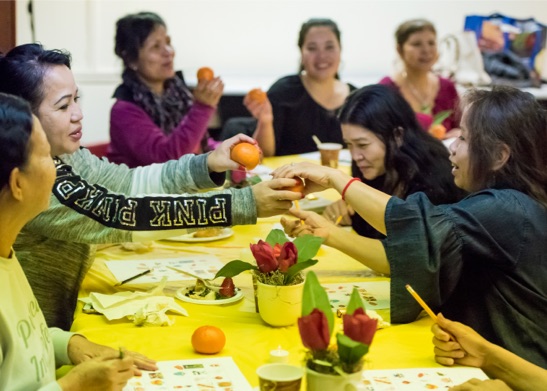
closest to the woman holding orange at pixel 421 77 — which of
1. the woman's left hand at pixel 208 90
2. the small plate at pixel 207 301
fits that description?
the woman's left hand at pixel 208 90

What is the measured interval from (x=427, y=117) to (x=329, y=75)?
751mm

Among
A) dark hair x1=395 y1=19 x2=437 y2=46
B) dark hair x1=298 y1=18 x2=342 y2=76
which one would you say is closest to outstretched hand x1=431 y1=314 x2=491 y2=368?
dark hair x1=298 y1=18 x2=342 y2=76

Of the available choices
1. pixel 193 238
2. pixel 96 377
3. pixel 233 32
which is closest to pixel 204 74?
pixel 193 238

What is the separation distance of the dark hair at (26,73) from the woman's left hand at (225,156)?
564mm

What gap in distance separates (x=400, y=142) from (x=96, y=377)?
1667 mm

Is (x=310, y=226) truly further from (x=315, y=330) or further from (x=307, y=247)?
(x=315, y=330)

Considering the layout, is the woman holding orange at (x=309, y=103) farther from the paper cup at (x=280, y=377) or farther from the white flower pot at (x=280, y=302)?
the paper cup at (x=280, y=377)

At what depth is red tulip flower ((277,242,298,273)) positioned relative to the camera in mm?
1740

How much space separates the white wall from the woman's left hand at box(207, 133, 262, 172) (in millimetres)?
3060

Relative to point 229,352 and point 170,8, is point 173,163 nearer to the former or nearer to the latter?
point 229,352

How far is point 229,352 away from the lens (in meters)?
1.68

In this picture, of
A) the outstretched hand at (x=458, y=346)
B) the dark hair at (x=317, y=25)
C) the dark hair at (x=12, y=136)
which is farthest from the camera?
the dark hair at (x=317, y=25)

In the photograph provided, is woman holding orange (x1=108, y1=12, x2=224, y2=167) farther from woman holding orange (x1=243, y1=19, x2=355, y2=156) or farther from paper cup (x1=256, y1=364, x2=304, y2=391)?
paper cup (x1=256, y1=364, x2=304, y2=391)

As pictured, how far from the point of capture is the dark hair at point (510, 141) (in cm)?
198
